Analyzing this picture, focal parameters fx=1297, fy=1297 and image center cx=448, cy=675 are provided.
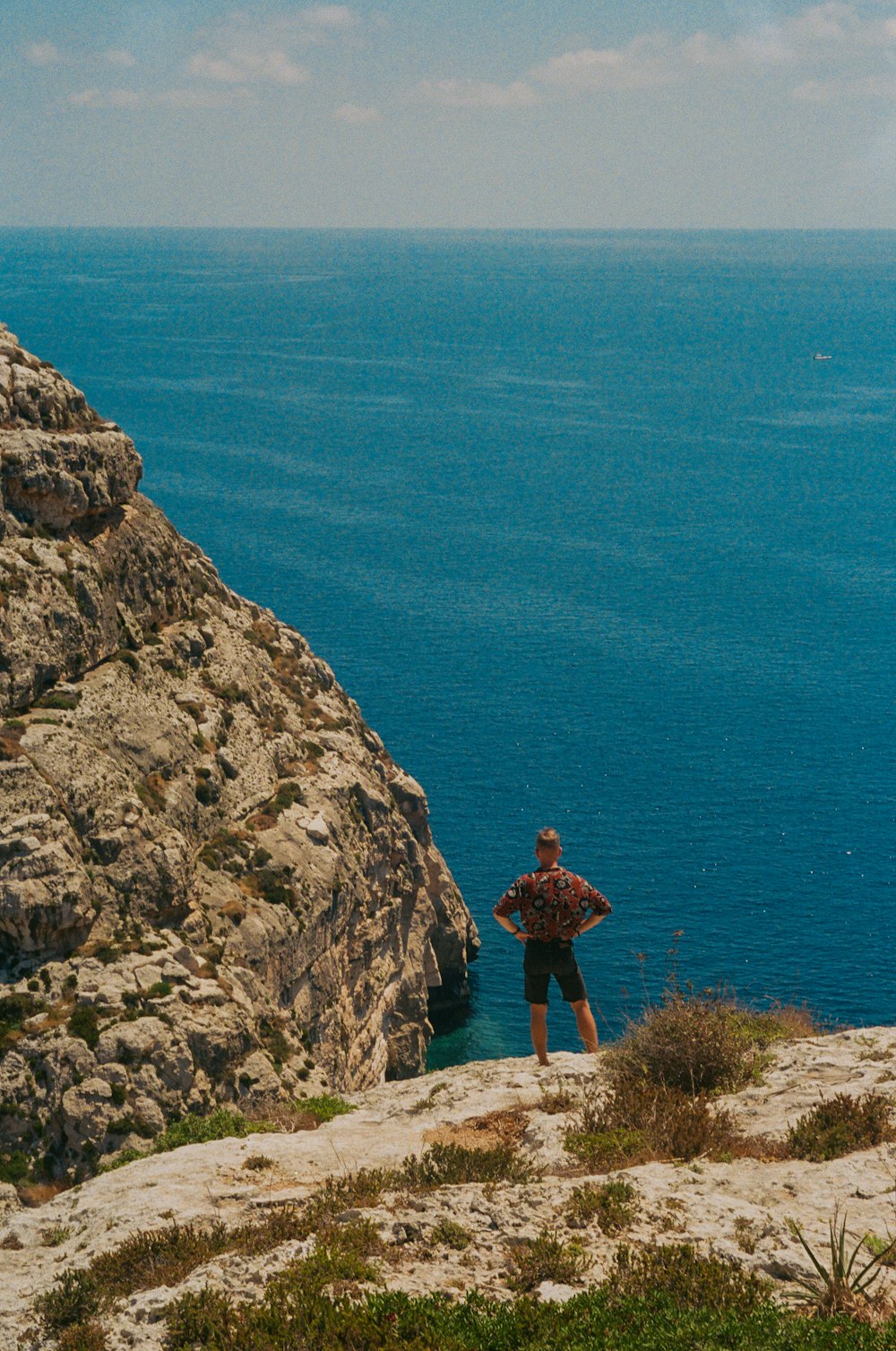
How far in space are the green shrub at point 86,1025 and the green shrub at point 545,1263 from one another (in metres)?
20.4

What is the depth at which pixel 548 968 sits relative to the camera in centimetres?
2011

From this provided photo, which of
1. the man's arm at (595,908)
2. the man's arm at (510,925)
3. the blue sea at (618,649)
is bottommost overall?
the blue sea at (618,649)

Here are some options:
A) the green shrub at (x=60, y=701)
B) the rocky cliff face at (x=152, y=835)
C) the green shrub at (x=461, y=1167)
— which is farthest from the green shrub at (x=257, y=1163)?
the green shrub at (x=60, y=701)

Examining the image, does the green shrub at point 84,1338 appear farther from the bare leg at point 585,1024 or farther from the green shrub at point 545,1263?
the bare leg at point 585,1024

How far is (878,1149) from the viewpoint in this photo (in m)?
16.5

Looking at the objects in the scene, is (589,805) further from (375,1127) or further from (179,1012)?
(375,1127)

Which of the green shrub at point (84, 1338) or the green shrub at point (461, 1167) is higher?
the green shrub at point (461, 1167)

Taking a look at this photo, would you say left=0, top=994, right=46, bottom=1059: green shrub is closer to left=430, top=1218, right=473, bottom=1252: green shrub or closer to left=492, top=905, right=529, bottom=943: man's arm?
left=492, top=905, right=529, bottom=943: man's arm

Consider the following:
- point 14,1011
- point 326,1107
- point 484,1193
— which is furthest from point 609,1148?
point 14,1011

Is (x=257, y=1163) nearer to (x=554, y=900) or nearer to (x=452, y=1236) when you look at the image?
(x=452, y=1236)

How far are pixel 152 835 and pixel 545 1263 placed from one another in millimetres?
27002

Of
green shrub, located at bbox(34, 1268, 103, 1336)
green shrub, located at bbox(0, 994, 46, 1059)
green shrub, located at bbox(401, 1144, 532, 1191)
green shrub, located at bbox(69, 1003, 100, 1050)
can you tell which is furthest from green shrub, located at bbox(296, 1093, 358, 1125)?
green shrub, located at bbox(0, 994, 46, 1059)

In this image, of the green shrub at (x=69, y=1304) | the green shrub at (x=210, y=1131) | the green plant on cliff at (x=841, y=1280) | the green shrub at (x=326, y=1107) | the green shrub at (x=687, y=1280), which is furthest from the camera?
the green shrub at (x=326, y=1107)

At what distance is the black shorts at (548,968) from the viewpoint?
20.0m
